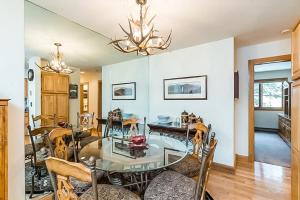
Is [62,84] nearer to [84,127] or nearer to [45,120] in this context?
[45,120]

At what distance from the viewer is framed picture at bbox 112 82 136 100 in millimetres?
3812

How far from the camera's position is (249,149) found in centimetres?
360

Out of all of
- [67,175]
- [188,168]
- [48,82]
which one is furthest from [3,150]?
[188,168]

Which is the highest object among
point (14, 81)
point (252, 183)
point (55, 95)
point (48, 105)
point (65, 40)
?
point (65, 40)

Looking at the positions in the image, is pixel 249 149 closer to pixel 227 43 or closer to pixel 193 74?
pixel 193 74

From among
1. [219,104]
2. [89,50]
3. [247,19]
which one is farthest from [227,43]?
[89,50]

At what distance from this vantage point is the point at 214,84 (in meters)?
3.32

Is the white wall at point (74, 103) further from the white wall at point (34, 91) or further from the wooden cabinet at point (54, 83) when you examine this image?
the white wall at point (34, 91)

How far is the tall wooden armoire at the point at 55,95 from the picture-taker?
93.6 inches

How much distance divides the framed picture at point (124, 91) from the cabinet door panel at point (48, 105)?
1.44m

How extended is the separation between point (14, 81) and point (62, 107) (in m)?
0.99

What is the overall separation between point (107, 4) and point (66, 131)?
1640 millimetres

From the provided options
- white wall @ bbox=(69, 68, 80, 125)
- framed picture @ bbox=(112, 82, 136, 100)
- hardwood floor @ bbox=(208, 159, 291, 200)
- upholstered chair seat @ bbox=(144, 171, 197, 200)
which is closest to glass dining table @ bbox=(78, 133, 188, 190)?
upholstered chair seat @ bbox=(144, 171, 197, 200)

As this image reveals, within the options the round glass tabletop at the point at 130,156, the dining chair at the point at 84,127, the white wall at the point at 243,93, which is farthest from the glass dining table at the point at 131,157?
the white wall at the point at 243,93
